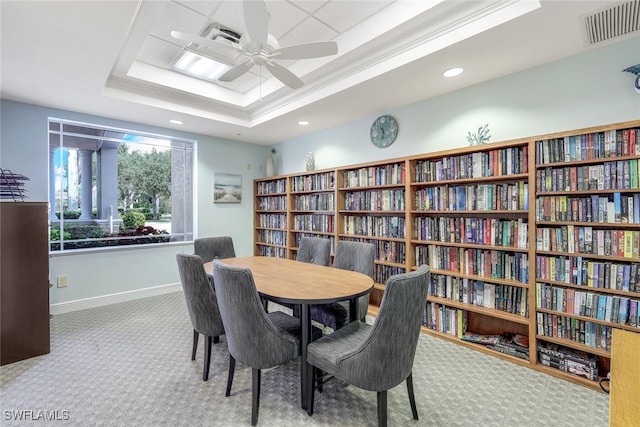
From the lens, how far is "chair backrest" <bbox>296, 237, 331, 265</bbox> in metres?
3.14

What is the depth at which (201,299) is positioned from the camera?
6.84 feet

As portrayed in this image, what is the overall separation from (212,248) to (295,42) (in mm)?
2379

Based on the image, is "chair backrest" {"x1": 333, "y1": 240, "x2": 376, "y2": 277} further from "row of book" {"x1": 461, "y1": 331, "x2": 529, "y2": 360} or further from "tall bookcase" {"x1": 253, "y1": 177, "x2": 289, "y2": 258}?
"tall bookcase" {"x1": 253, "y1": 177, "x2": 289, "y2": 258}

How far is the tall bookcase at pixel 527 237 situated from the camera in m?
2.01

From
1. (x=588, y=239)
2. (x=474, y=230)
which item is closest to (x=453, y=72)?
(x=474, y=230)

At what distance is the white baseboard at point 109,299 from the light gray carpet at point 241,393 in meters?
1.06

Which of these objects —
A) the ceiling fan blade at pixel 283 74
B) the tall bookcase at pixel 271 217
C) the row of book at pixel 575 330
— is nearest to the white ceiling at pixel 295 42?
the ceiling fan blade at pixel 283 74

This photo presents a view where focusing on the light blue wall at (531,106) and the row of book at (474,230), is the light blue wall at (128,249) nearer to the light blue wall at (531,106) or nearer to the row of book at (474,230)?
the light blue wall at (531,106)

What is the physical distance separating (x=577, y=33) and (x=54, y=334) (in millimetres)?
5157

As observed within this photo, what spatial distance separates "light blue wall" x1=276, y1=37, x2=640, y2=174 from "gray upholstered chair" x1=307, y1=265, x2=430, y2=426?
6.49 feet

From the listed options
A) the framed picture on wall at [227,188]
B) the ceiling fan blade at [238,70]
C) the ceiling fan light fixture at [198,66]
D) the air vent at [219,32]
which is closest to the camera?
the ceiling fan blade at [238,70]

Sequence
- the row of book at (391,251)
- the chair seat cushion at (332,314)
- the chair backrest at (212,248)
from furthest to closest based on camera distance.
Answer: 1. the chair backrest at (212,248)
2. the row of book at (391,251)
3. the chair seat cushion at (332,314)

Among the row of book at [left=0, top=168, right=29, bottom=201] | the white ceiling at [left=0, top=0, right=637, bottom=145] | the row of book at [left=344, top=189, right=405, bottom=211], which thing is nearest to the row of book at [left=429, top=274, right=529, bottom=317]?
the row of book at [left=344, top=189, right=405, bottom=211]

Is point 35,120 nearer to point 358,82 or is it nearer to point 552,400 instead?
point 358,82
